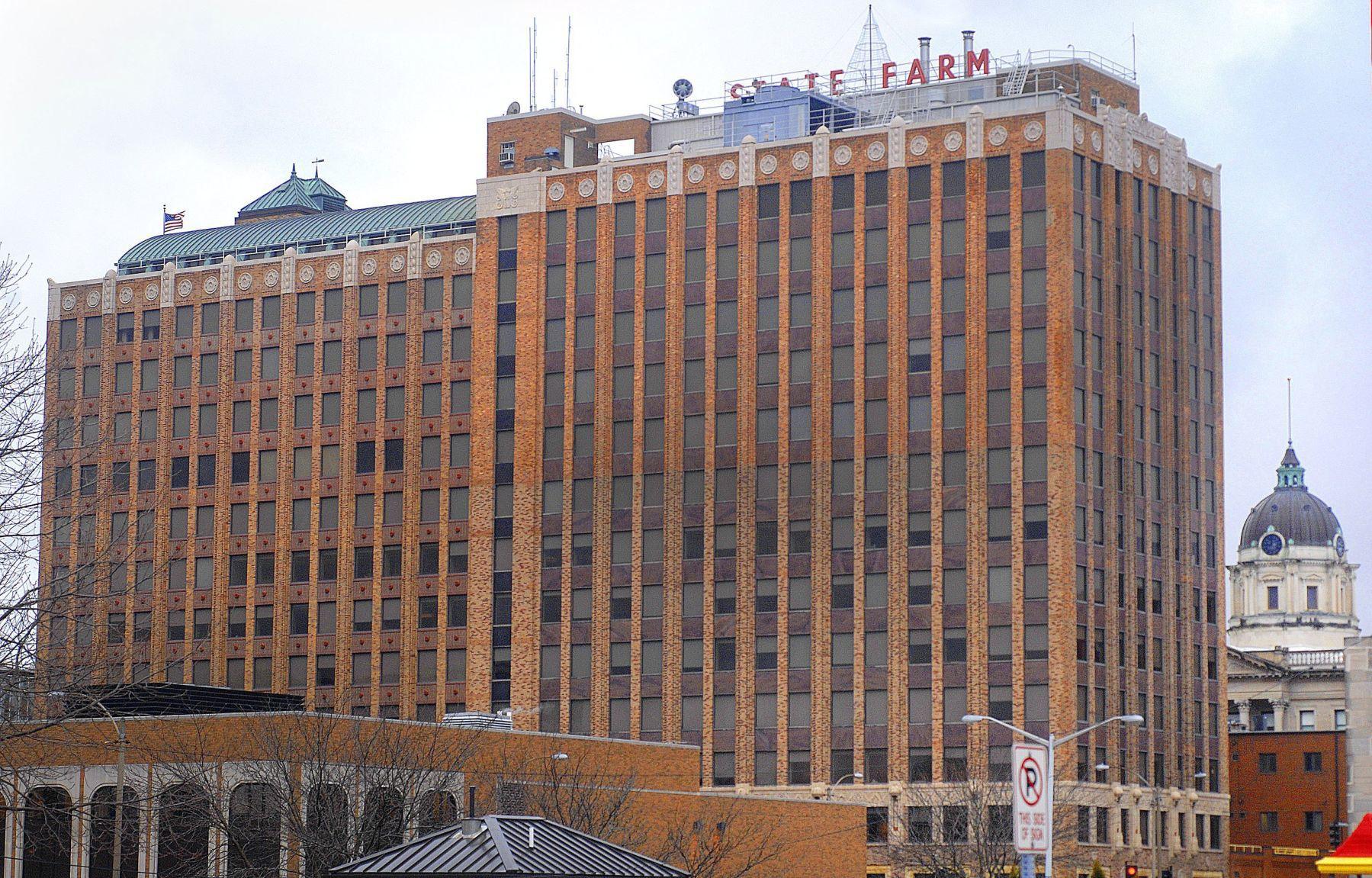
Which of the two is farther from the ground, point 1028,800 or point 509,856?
point 1028,800

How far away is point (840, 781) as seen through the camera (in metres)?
120

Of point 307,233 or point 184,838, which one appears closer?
point 184,838

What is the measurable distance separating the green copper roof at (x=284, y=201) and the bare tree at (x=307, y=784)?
68.7m

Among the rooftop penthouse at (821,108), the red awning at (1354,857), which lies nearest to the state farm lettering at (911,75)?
the rooftop penthouse at (821,108)

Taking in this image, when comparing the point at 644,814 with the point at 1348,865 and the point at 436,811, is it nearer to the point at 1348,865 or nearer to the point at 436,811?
the point at 436,811

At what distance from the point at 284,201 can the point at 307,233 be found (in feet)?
29.7

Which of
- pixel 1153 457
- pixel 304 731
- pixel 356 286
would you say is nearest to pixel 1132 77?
pixel 1153 457

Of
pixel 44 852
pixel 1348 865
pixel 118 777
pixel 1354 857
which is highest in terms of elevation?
pixel 118 777

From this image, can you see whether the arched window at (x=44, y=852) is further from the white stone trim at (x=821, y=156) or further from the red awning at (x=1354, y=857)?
the white stone trim at (x=821, y=156)

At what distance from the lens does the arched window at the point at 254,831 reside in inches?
3214

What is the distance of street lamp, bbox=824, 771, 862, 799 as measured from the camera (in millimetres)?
118056

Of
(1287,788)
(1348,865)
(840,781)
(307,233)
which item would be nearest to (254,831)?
(1348,865)

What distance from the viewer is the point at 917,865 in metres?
115

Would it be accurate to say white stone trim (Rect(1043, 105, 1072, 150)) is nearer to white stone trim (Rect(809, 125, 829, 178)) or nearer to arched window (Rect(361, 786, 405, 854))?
white stone trim (Rect(809, 125, 829, 178))
